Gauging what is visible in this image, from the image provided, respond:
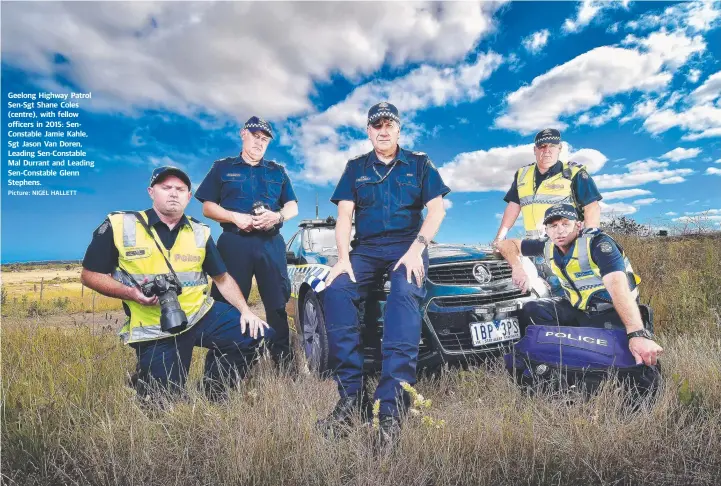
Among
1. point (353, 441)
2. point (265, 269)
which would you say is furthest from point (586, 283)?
point (265, 269)

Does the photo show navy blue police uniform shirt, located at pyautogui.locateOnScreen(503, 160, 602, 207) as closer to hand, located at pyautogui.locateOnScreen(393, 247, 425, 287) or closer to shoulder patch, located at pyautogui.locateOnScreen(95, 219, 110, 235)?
hand, located at pyautogui.locateOnScreen(393, 247, 425, 287)

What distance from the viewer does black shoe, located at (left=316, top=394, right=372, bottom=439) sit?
2467 mm

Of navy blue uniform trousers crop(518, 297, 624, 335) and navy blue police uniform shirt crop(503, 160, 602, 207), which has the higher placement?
navy blue police uniform shirt crop(503, 160, 602, 207)

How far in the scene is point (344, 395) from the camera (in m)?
2.83

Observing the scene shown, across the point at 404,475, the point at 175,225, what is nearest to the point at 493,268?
the point at 404,475

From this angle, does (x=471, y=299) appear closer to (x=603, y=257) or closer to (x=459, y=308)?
(x=459, y=308)

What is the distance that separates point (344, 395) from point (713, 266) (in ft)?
18.0

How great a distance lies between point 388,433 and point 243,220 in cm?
247

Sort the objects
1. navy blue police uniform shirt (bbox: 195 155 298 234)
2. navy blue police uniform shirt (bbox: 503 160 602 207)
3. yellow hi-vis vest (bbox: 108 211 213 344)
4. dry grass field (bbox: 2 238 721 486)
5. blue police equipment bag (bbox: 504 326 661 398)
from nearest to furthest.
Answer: dry grass field (bbox: 2 238 721 486), blue police equipment bag (bbox: 504 326 661 398), yellow hi-vis vest (bbox: 108 211 213 344), navy blue police uniform shirt (bbox: 503 160 602 207), navy blue police uniform shirt (bbox: 195 155 298 234)

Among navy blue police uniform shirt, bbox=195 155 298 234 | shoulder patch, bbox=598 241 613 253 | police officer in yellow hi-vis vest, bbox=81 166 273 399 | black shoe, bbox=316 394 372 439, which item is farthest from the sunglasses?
black shoe, bbox=316 394 372 439

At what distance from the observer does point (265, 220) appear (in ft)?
13.5

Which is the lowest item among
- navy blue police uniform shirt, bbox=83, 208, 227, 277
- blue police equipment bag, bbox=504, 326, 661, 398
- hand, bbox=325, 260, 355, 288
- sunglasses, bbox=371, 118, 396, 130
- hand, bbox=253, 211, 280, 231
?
blue police equipment bag, bbox=504, 326, 661, 398

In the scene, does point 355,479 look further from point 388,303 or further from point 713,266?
point 713,266

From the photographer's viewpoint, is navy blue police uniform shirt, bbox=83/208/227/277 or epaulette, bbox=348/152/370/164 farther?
epaulette, bbox=348/152/370/164
